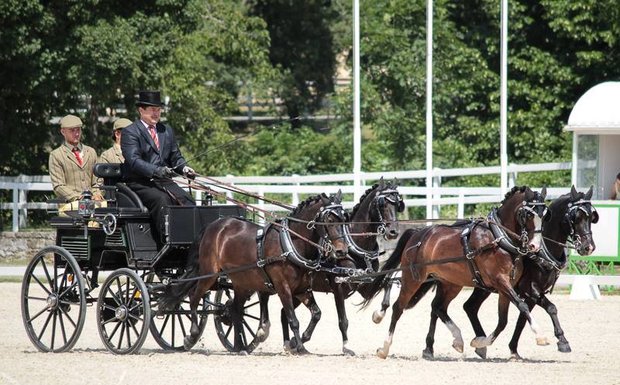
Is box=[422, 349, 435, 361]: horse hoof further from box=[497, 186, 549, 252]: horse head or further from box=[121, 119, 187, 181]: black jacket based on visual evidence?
box=[121, 119, 187, 181]: black jacket

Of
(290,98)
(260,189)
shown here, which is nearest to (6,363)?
(260,189)

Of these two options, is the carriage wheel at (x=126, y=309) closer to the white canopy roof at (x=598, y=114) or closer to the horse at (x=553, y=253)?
the horse at (x=553, y=253)

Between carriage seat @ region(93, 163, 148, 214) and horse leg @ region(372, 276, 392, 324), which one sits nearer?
horse leg @ region(372, 276, 392, 324)

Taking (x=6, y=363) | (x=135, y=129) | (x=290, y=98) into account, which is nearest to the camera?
(x=6, y=363)

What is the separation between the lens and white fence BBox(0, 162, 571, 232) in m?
22.5

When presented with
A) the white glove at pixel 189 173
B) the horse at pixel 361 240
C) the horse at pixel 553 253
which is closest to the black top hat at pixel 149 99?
the white glove at pixel 189 173

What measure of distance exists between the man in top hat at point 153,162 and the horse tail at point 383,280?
6.43 feet

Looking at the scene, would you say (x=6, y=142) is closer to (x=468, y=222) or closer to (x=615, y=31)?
(x=615, y=31)

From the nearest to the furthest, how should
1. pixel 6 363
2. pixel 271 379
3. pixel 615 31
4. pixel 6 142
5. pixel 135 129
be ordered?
pixel 271 379 → pixel 6 363 → pixel 135 129 → pixel 6 142 → pixel 615 31

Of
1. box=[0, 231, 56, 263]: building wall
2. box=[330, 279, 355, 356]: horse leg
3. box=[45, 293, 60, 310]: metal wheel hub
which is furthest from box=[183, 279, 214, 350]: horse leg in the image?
box=[0, 231, 56, 263]: building wall

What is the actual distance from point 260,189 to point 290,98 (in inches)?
562

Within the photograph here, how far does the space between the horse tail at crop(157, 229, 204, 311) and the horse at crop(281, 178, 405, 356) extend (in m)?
0.98

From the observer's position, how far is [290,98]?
3697 cm

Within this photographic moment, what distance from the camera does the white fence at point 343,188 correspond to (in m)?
22.5
